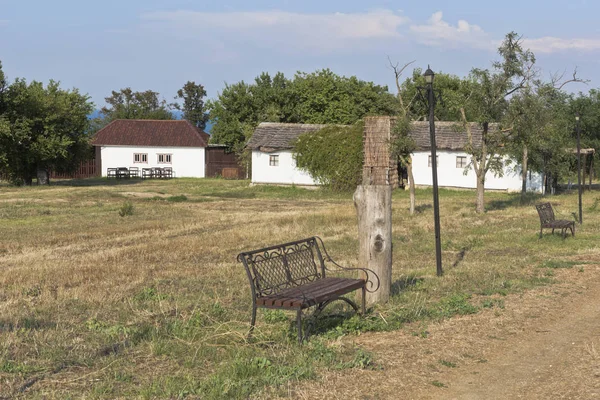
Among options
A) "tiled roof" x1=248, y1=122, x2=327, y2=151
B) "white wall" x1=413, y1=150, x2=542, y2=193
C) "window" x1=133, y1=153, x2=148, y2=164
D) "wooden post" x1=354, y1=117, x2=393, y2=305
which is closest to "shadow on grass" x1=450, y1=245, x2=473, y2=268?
"wooden post" x1=354, y1=117, x2=393, y2=305

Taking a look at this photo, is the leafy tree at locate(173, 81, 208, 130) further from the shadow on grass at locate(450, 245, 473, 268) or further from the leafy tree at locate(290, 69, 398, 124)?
the shadow on grass at locate(450, 245, 473, 268)

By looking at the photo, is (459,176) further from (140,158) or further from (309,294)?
(309,294)

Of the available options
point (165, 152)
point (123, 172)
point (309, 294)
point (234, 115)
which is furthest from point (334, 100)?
point (309, 294)

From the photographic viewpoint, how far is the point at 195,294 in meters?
10.6

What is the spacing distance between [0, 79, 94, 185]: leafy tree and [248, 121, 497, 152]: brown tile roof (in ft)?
39.3

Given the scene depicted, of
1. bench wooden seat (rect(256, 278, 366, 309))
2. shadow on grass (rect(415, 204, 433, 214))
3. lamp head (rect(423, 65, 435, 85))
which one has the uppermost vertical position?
lamp head (rect(423, 65, 435, 85))

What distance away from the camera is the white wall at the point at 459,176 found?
4178 centimetres

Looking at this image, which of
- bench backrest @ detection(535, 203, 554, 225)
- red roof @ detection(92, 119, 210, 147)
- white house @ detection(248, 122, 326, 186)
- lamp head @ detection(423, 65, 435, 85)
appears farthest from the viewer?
red roof @ detection(92, 119, 210, 147)

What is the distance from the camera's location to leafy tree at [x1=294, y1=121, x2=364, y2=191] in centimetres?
4074

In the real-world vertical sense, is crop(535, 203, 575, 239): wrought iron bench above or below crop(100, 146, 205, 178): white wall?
below

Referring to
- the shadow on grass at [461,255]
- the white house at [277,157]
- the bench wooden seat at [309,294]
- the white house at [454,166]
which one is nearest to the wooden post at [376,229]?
the bench wooden seat at [309,294]

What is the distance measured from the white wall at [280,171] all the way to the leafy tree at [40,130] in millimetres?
12226

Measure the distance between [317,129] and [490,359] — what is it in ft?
130

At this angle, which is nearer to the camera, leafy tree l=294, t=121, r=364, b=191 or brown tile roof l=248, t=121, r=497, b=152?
leafy tree l=294, t=121, r=364, b=191
